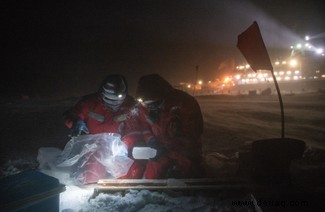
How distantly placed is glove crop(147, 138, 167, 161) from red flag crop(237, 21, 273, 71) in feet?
7.57

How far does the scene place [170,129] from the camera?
5.23m

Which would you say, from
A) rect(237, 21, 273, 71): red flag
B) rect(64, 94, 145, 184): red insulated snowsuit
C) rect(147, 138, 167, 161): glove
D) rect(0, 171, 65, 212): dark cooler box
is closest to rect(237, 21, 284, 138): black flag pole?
rect(237, 21, 273, 71): red flag

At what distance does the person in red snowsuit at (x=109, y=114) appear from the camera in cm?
564

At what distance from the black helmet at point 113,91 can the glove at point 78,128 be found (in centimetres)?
69

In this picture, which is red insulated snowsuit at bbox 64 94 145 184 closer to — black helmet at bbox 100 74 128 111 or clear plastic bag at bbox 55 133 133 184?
black helmet at bbox 100 74 128 111

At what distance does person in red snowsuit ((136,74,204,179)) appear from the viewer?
5121 mm

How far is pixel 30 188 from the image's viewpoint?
2.92 meters

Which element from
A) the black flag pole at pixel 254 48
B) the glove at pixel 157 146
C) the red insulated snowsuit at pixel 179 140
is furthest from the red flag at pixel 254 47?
the glove at pixel 157 146

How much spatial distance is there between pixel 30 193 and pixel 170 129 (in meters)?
2.88

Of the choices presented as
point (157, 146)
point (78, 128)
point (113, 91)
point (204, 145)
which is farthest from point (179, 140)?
point (204, 145)

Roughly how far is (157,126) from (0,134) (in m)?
6.79

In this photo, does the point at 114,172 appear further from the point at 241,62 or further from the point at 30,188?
the point at 241,62

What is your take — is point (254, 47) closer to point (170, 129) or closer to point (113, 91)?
point (170, 129)

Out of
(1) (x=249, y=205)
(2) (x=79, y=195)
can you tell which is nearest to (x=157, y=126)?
(2) (x=79, y=195)
